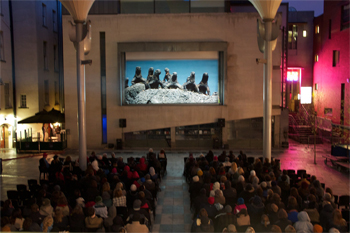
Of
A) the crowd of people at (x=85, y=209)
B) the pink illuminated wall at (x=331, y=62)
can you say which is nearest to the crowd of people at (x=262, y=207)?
the crowd of people at (x=85, y=209)

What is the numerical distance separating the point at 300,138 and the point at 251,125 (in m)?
5.28

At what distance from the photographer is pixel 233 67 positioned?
2223cm

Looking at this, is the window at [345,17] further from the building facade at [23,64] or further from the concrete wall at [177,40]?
the building facade at [23,64]

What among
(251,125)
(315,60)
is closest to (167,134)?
(251,125)

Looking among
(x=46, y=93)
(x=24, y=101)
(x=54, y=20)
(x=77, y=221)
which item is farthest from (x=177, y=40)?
(x=77, y=221)

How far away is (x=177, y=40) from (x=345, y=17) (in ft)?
47.3

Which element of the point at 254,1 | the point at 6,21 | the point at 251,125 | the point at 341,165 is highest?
the point at 6,21

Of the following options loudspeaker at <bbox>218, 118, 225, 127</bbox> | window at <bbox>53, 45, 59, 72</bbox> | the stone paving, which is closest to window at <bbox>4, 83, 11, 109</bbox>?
the stone paving

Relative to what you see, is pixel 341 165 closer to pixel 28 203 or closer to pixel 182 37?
pixel 182 37

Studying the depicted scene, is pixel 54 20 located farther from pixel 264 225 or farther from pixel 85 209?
pixel 264 225

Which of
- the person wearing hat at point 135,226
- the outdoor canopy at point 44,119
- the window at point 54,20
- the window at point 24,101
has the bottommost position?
the person wearing hat at point 135,226

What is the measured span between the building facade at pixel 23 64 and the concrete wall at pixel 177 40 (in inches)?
198

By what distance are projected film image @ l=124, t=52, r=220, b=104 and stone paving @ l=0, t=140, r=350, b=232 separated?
4.06 m

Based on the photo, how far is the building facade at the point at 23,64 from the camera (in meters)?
24.3
